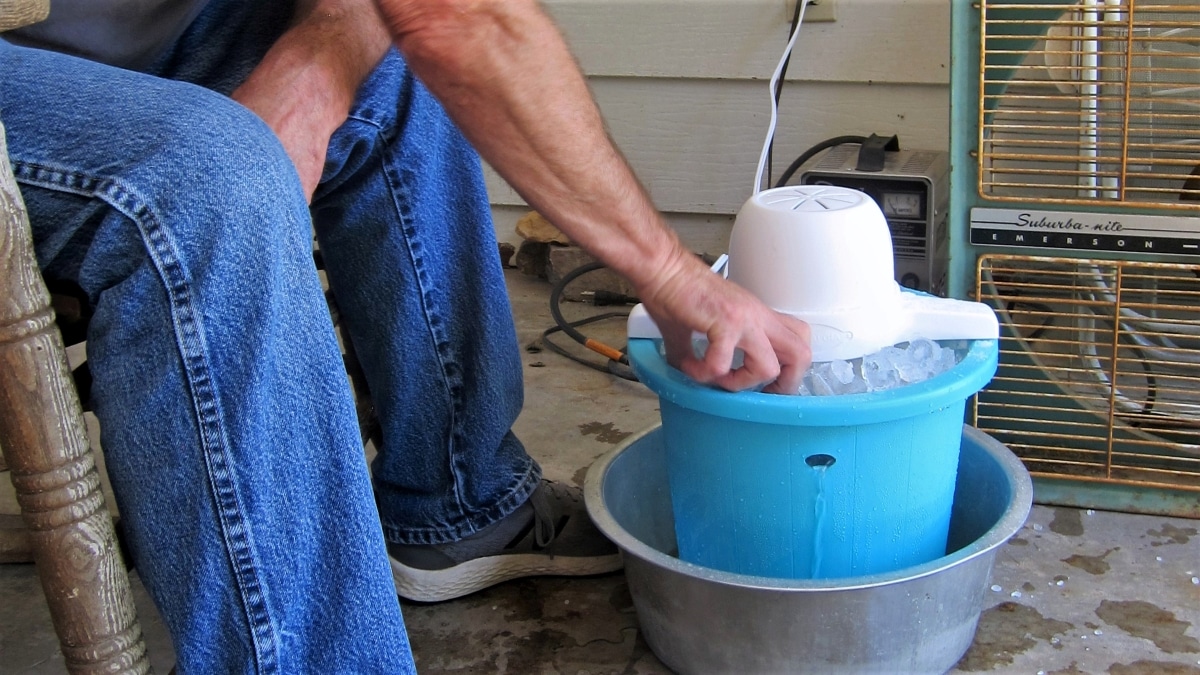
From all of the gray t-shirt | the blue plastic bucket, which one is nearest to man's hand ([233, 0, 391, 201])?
the gray t-shirt

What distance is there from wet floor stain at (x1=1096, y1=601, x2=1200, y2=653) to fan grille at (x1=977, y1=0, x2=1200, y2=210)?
415 mm

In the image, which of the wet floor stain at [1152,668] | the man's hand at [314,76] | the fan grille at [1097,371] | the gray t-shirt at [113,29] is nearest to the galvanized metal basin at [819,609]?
the wet floor stain at [1152,668]

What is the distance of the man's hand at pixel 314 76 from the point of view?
876mm

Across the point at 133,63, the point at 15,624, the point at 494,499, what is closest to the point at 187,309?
the point at 133,63

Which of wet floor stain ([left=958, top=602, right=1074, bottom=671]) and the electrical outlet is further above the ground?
the electrical outlet

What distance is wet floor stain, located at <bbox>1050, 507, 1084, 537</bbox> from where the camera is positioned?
50.9 inches

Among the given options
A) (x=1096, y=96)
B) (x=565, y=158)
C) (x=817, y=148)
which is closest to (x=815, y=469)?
(x=565, y=158)

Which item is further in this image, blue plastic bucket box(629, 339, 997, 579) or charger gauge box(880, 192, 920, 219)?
charger gauge box(880, 192, 920, 219)

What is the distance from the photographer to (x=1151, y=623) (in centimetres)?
112

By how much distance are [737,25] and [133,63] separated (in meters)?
1.20

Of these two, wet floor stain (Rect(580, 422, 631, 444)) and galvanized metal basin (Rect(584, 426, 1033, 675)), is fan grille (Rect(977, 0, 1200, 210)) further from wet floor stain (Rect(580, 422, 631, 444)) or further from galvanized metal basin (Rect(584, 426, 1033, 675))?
wet floor stain (Rect(580, 422, 631, 444))

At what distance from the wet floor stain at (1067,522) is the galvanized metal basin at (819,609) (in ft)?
0.80

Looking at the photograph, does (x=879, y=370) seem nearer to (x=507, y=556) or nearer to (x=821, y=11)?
(x=507, y=556)

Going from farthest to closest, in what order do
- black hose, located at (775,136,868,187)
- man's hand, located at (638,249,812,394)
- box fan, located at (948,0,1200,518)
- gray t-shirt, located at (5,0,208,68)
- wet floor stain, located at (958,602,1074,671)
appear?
black hose, located at (775,136,868,187) → box fan, located at (948,0,1200,518) → wet floor stain, located at (958,602,1074,671) → gray t-shirt, located at (5,0,208,68) → man's hand, located at (638,249,812,394)
